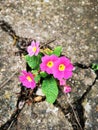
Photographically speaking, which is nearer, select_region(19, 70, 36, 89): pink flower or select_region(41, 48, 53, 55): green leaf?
select_region(19, 70, 36, 89): pink flower

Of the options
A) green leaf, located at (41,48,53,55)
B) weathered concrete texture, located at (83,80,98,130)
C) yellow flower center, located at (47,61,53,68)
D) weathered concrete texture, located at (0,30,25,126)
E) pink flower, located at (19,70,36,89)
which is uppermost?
yellow flower center, located at (47,61,53,68)

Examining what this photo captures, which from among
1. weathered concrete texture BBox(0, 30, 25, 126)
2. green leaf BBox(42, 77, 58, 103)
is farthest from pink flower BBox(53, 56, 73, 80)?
weathered concrete texture BBox(0, 30, 25, 126)

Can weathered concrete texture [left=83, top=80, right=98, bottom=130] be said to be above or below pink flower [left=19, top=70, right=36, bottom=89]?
below

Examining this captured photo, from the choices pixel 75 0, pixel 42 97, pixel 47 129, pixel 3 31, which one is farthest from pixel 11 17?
pixel 47 129

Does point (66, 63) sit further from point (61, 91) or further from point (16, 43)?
point (16, 43)

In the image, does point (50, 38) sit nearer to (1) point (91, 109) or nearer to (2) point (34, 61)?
(2) point (34, 61)

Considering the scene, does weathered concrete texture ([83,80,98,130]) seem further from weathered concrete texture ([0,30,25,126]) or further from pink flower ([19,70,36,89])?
weathered concrete texture ([0,30,25,126])

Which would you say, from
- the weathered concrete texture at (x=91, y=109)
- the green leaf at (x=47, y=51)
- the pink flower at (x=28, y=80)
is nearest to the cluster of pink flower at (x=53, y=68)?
the pink flower at (x=28, y=80)
